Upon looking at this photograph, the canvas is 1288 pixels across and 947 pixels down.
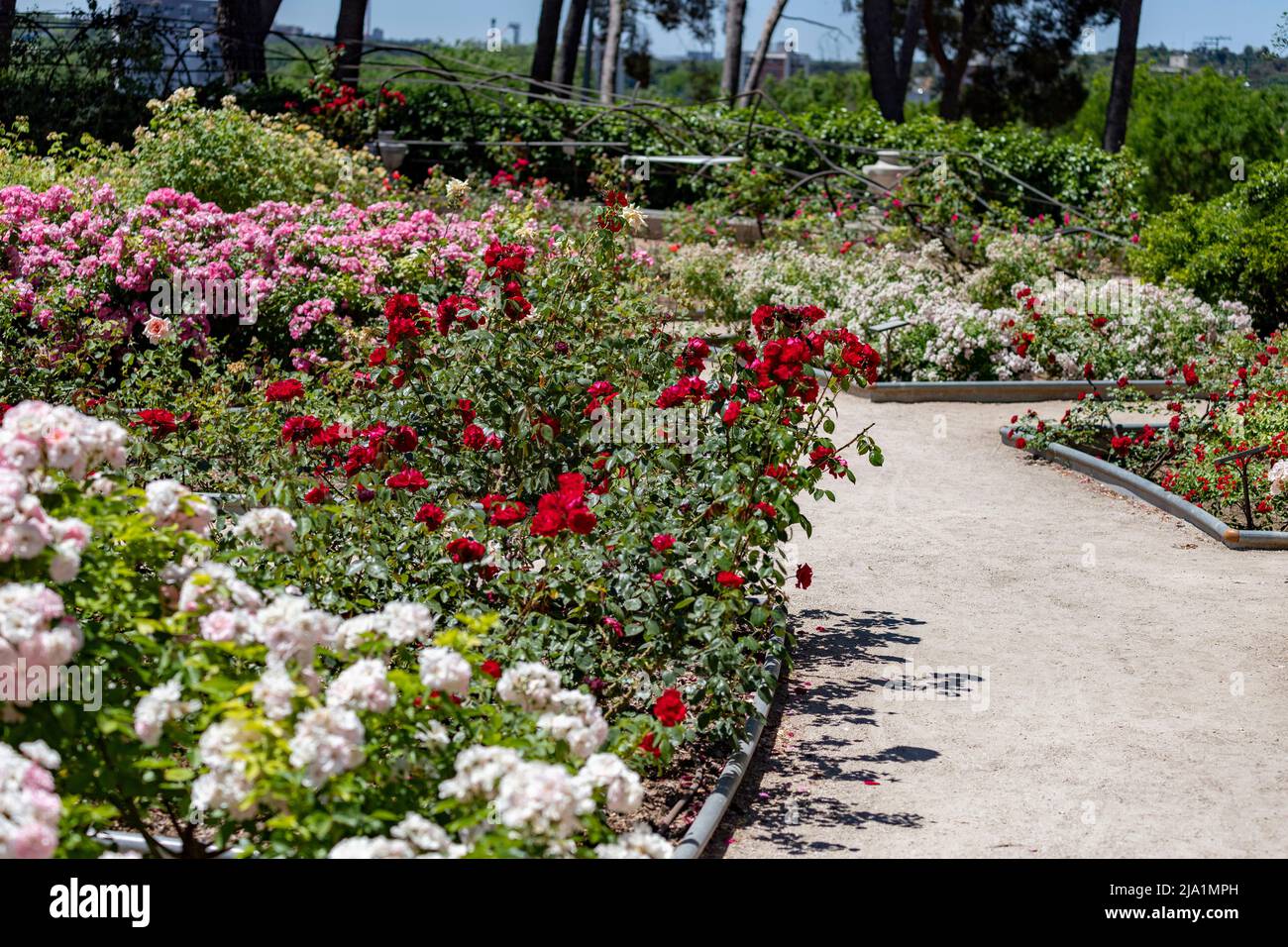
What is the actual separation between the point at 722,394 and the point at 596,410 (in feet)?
1.95

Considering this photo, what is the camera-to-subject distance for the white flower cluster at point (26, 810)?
2.16m

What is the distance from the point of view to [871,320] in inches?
444

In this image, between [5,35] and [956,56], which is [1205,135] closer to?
[956,56]

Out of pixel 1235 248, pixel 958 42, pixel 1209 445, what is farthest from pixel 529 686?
pixel 958 42

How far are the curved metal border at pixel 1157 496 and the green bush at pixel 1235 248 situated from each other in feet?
13.0

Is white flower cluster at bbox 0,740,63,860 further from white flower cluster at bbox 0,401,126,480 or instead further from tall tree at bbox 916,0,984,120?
tall tree at bbox 916,0,984,120

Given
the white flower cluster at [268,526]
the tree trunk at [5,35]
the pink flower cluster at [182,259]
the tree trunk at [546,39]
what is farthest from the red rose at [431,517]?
the tree trunk at [546,39]

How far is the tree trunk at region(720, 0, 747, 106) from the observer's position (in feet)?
108

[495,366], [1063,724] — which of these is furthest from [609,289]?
[1063,724]

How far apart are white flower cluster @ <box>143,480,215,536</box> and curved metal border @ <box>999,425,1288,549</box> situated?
18.5ft

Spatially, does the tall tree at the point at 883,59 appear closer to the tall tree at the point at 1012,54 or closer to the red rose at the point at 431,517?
the tall tree at the point at 1012,54

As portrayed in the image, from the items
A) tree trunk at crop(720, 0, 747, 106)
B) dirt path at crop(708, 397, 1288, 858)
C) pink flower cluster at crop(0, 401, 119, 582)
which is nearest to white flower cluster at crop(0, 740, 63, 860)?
pink flower cluster at crop(0, 401, 119, 582)
